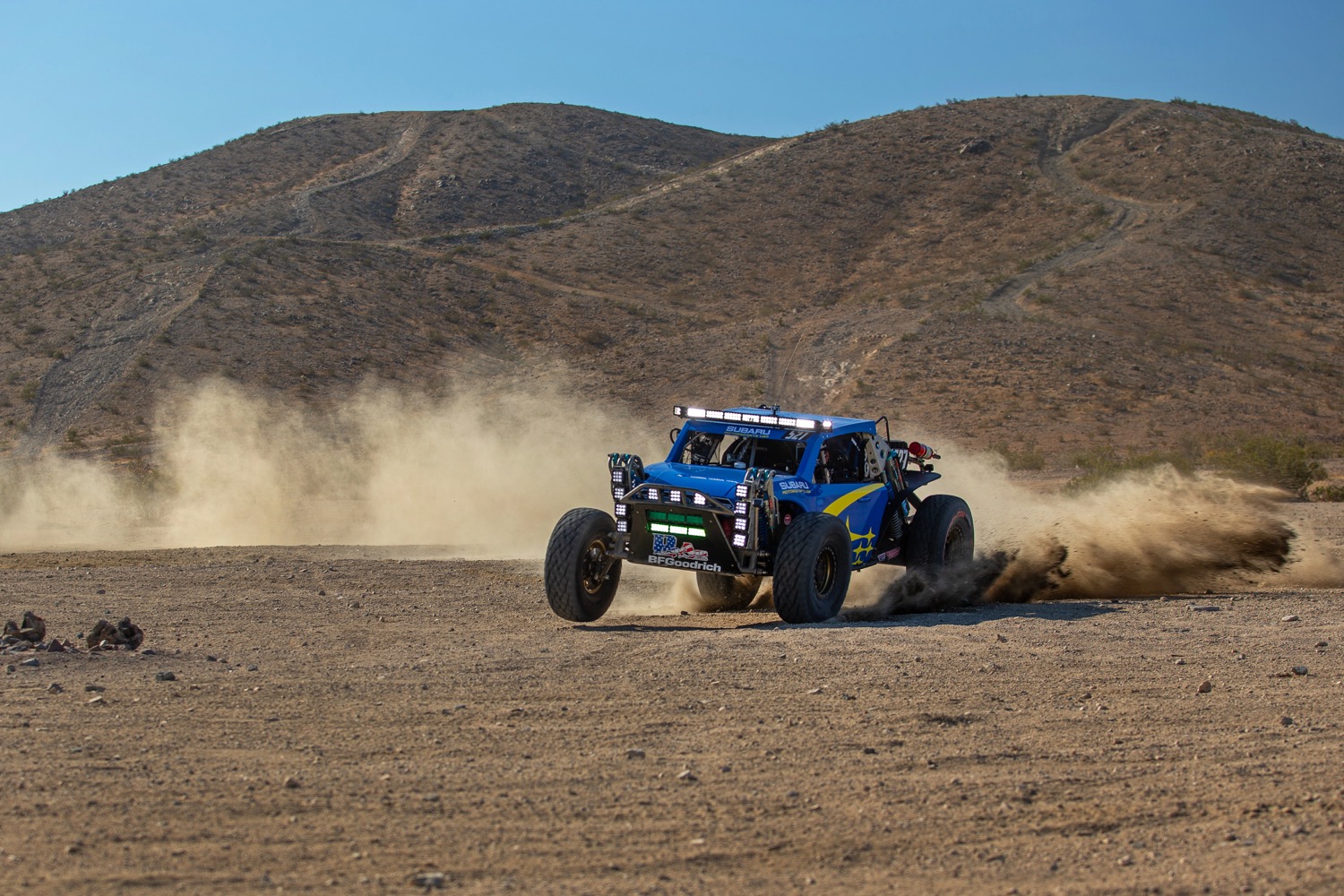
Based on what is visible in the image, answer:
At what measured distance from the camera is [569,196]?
72000 millimetres

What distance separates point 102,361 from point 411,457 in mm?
16911

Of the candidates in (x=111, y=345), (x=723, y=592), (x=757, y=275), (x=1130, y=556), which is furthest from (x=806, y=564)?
(x=757, y=275)

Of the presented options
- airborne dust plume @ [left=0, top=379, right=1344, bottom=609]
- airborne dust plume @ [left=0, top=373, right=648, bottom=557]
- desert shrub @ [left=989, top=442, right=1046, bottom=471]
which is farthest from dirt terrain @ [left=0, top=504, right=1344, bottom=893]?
desert shrub @ [left=989, top=442, right=1046, bottom=471]

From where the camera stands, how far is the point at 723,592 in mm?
12789

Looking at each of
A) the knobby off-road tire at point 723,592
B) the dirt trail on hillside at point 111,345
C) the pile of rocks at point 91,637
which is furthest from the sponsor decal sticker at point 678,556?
the dirt trail on hillside at point 111,345

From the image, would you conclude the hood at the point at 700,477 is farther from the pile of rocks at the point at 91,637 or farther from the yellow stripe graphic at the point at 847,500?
the pile of rocks at the point at 91,637

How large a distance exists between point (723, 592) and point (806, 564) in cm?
257

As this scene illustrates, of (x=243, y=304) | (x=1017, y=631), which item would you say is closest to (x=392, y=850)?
(x=1017, y=631)

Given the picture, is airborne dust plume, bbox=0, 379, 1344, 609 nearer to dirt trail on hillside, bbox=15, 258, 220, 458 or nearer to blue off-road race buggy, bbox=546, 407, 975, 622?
blue off-road race buggy, bbox=546, 407, 975, 622

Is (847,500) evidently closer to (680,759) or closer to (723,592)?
(723,592)

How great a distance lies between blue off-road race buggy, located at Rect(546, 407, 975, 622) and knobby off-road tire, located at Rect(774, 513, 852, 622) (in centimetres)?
1

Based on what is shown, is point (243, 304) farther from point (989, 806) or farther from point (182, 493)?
point (989, 806)

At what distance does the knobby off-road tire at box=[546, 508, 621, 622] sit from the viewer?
10594mm

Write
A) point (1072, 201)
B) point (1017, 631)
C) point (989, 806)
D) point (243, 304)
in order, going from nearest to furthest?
point (989, 806), point (1017, 631), point (243, 304), point (1072, 201)
